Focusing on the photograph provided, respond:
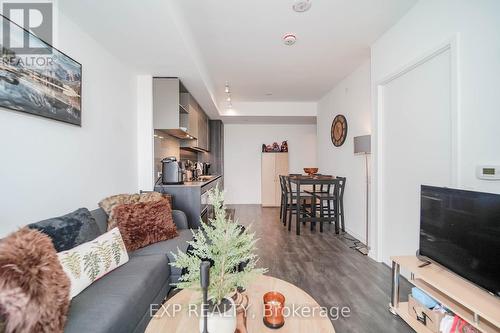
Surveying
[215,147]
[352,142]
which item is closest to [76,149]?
[352,142]

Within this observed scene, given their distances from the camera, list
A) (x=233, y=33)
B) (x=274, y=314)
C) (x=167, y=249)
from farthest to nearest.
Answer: (x=233, y=33) < (x=167, y=249) < (x=274, y=314)

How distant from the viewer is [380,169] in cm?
267

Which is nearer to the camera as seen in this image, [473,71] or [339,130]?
[473,71]

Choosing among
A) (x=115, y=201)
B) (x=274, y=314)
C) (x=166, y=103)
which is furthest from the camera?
(x=166, y=103)

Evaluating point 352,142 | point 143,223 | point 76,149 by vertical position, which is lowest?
point 143,223

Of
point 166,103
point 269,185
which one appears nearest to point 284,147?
point 269,185

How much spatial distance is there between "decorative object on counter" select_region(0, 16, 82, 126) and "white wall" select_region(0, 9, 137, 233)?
0.08 meters

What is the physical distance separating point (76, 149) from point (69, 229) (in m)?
0.82

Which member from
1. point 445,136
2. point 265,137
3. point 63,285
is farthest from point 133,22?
point 265,137

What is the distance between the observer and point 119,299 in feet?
3.99

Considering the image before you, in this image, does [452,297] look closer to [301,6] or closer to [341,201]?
[301,6]

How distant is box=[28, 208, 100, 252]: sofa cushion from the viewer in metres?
1.33

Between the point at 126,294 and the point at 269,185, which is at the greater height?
the point at 269,185
